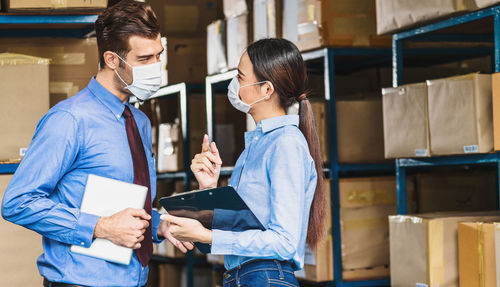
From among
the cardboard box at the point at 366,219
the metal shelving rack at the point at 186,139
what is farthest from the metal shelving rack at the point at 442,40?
the metal shelving rack at the point at 186,139

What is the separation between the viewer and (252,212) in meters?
2.10

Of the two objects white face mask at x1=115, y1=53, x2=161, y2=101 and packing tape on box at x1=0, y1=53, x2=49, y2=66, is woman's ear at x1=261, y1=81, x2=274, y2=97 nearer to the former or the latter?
white face mask at x1=115, y1=53, x2=161, y2=101

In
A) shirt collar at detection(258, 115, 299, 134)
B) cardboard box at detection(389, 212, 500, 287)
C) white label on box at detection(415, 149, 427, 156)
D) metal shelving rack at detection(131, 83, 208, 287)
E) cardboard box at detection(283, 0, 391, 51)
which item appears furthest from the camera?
metal shelving rack at detection(131, 83, 208, 287)

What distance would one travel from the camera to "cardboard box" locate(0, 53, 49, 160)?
2902mm

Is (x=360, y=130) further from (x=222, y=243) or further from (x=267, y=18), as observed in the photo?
(x=222, y=243)

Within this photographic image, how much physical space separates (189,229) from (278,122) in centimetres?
46

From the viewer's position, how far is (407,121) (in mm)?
3352

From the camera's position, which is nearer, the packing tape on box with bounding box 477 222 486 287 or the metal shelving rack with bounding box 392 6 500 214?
the packing tape on box with bounding box 477 222 486 287

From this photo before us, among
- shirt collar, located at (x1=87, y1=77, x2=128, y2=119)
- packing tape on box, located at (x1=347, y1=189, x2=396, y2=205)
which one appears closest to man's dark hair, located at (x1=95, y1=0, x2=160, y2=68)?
shirt collar, located at (x1=87, y1=77, x2=128, y2=119)

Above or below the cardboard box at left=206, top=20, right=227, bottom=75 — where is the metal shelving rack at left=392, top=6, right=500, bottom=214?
below

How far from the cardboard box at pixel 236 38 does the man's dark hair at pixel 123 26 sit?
2100mm

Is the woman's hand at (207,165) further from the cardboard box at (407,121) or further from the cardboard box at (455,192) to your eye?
the cardboard box at (455,192)

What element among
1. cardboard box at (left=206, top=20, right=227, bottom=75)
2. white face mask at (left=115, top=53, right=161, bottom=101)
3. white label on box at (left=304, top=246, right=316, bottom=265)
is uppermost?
cardboard box at (left=206, top=20, right=227, bottom=75)

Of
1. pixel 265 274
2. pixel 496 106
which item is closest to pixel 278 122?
pixel 265 274
